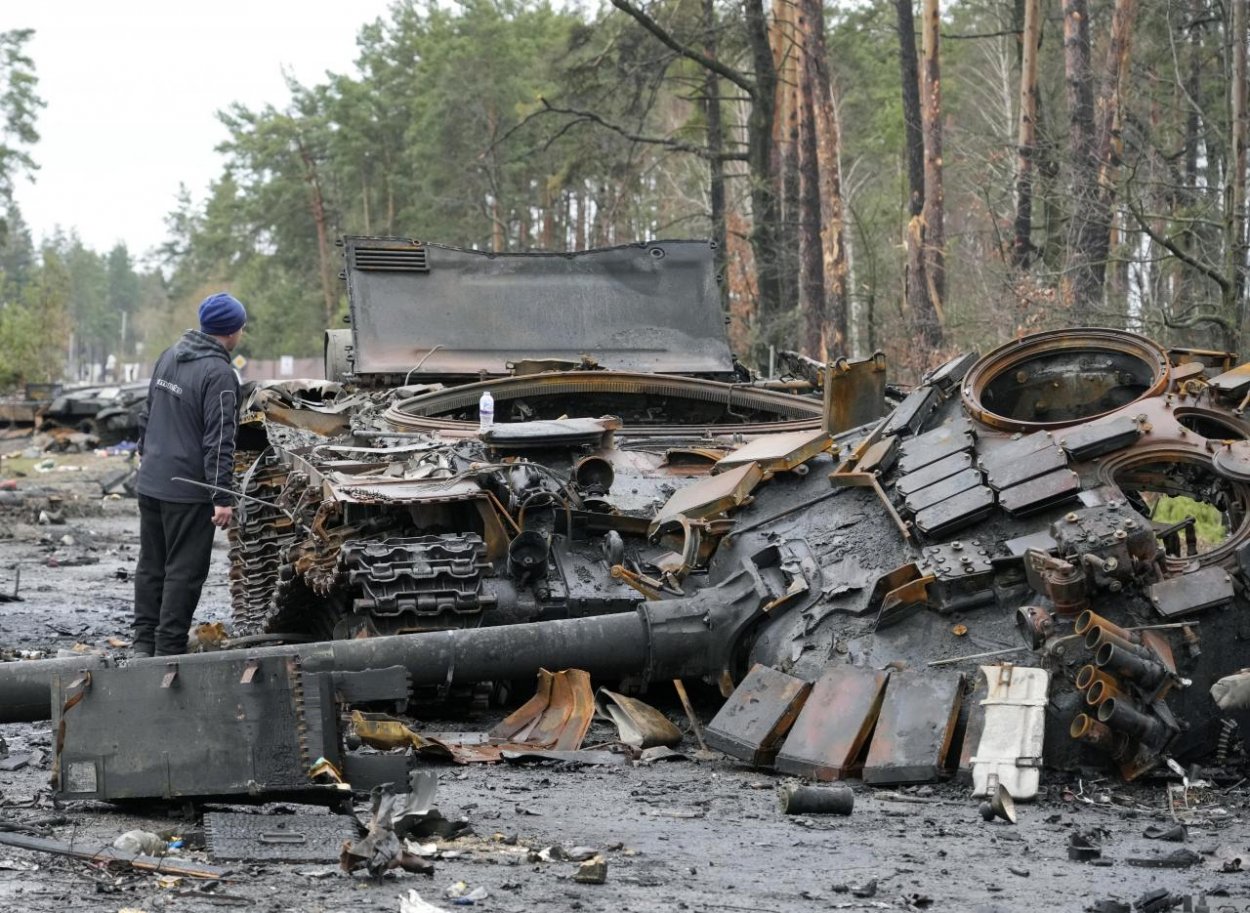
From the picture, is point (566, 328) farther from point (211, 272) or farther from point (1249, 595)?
point (211, 272)

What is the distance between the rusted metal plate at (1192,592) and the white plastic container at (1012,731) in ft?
1.58

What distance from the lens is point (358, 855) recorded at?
15.0ft

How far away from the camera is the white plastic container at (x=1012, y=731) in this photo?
5891mm

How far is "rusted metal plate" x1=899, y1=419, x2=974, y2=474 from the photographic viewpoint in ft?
24.4

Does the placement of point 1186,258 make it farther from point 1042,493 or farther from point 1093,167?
point 1042,493

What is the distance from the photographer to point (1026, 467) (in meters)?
6.99

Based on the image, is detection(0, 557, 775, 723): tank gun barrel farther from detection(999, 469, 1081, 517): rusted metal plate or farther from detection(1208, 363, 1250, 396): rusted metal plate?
detection(1208, 363, 1250, 396): rusted metal plate

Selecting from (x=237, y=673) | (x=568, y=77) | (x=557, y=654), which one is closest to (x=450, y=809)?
(x=237, y=673)

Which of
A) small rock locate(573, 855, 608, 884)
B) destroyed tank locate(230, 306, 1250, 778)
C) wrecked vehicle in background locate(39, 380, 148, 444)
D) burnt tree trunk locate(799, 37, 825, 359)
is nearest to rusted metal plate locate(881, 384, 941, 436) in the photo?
destroyed tank locate(230, 306, 1250, 778)

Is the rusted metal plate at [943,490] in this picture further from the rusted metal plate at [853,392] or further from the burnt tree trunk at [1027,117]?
the burnt tree trunk at [1027,117]

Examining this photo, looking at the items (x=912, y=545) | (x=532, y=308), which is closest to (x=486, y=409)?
(x=912, y=545)

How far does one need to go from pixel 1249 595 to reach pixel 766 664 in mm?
1829

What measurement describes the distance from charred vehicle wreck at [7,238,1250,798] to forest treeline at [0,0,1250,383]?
4.65 metres

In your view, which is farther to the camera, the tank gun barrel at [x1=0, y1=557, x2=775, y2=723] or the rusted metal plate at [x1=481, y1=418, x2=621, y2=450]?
the rusted metal plate at [x1=481, y1=418, x2=621, y2=450]
